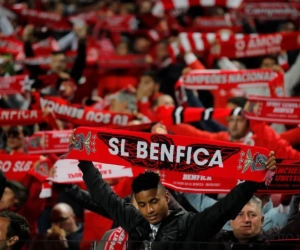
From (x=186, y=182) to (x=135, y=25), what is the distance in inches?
289

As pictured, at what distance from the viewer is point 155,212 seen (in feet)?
17.4

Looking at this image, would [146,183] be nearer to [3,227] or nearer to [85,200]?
[3,227]

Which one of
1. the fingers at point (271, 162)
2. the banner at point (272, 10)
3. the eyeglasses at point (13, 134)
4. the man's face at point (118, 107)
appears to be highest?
the banner at point (272, 10)

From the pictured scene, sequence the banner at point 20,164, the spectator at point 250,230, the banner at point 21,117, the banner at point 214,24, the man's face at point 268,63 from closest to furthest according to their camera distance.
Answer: the spectator at point 250,230, the banner at point 20,164, the banner at point 21,117, the man's face at point 268,63, the banner at point 214,24

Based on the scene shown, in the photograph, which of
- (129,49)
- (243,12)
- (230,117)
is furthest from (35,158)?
(129,49)

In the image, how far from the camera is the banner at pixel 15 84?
9.51 m

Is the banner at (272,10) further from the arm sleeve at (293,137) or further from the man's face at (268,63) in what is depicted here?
the arm sleeve at (293,137)

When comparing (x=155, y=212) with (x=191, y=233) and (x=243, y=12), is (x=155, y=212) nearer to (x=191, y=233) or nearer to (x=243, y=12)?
(x=191, y=233)

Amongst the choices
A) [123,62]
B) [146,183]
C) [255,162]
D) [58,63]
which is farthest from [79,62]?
[255,162]

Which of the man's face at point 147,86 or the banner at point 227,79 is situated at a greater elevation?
the banner at point 227,79

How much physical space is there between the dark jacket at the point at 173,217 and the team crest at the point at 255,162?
0.46ft

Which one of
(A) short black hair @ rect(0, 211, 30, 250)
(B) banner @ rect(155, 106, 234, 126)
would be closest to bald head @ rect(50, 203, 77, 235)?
(B) banner @ rect(155, 106, 234, 126)

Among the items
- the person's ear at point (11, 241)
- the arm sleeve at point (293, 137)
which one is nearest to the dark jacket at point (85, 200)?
the person's ear at point (11, 241)

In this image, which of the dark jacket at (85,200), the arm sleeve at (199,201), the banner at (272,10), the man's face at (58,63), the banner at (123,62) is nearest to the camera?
the dark jacket at (85,200)
